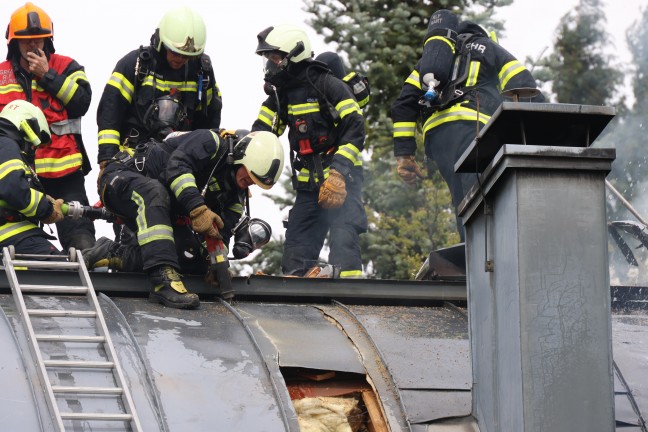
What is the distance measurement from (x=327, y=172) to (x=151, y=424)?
3.77 meters

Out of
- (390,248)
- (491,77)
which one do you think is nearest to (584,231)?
(491,77)

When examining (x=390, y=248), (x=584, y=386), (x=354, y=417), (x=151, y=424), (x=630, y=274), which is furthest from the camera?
(x=630, y=274)

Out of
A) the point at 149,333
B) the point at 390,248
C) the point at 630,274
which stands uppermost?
the point at 149,333

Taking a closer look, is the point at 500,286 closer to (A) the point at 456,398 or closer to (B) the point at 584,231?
(B) the point at 584,231

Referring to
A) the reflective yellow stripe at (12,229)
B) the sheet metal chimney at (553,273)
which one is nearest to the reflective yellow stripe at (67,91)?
the reflective yellow stripe at (12,229)

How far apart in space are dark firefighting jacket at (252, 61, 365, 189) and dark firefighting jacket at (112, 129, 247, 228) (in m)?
1.27

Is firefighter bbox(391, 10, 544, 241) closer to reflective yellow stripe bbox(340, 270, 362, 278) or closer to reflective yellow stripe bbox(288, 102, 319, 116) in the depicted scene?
reflective yellow stripe bbox(288, 102, 319, 116)

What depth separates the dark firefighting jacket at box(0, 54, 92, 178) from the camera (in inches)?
379

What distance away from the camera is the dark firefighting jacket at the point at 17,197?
27.5 feet

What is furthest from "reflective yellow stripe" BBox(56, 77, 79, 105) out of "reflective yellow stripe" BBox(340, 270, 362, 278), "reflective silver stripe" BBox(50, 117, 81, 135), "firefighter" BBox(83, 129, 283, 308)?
"reflective yellow stripe" BBox(340, 270, 362, 278)

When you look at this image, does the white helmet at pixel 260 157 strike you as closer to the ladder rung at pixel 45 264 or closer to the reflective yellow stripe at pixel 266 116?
the ladder rung at pixel 45 264

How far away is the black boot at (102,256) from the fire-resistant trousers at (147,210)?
0.45 m

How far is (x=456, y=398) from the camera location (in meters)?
7.29

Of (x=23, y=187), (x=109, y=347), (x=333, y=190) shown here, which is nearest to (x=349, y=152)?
(x=333, y=190)
